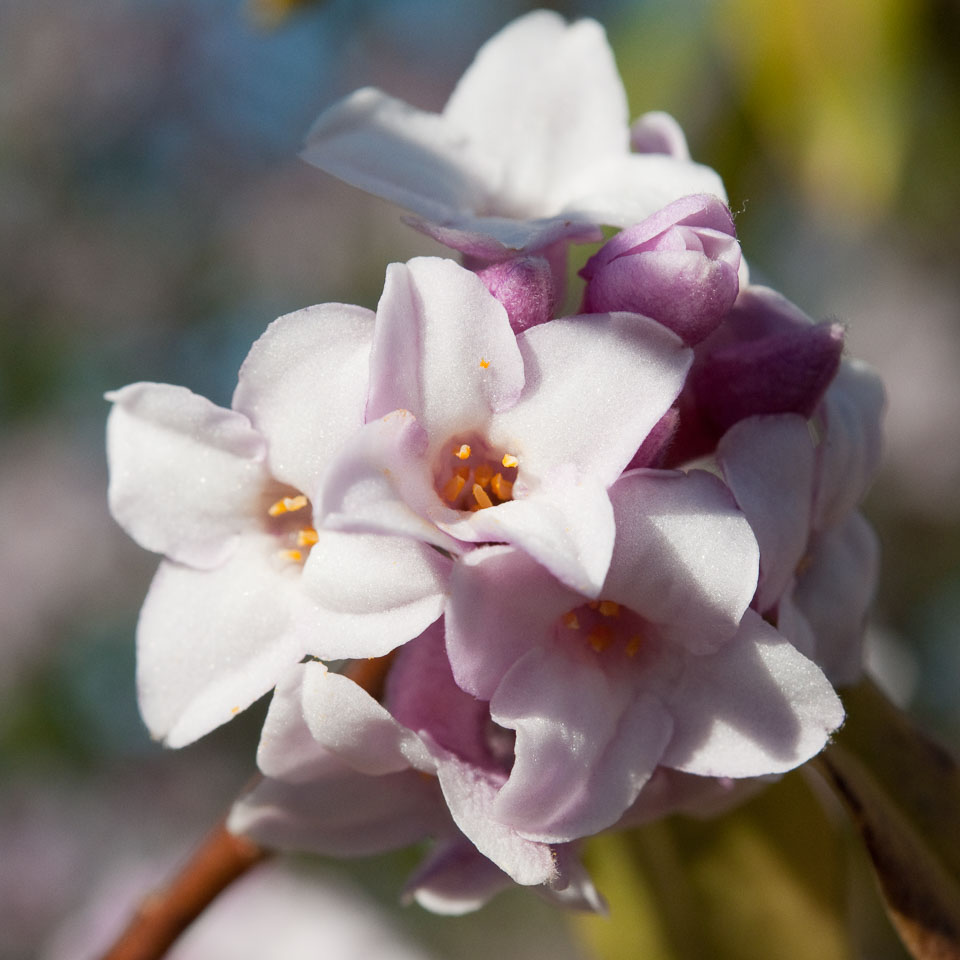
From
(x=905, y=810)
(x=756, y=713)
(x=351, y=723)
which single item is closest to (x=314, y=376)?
(x=351, y=723)

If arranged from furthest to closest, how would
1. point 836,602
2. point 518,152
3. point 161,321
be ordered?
point 161,321, point 518,152, point 836,602

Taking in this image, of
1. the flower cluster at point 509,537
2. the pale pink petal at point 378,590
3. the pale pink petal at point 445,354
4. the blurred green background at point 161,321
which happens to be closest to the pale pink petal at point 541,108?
the flower cluster at point 509,537

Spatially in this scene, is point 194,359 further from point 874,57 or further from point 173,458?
point 173,458

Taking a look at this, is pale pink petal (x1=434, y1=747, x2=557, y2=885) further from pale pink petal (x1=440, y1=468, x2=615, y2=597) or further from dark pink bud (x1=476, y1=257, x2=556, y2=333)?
dark pink bud (x1=476, y1=257, x2=556, y2=333)

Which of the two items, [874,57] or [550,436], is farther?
[874,57]

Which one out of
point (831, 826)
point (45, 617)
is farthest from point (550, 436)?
point (45, 617)

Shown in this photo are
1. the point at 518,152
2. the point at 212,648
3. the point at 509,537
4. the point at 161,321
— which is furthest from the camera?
the point at 161,321

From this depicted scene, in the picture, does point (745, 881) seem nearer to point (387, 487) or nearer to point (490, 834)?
point (490, 834)
